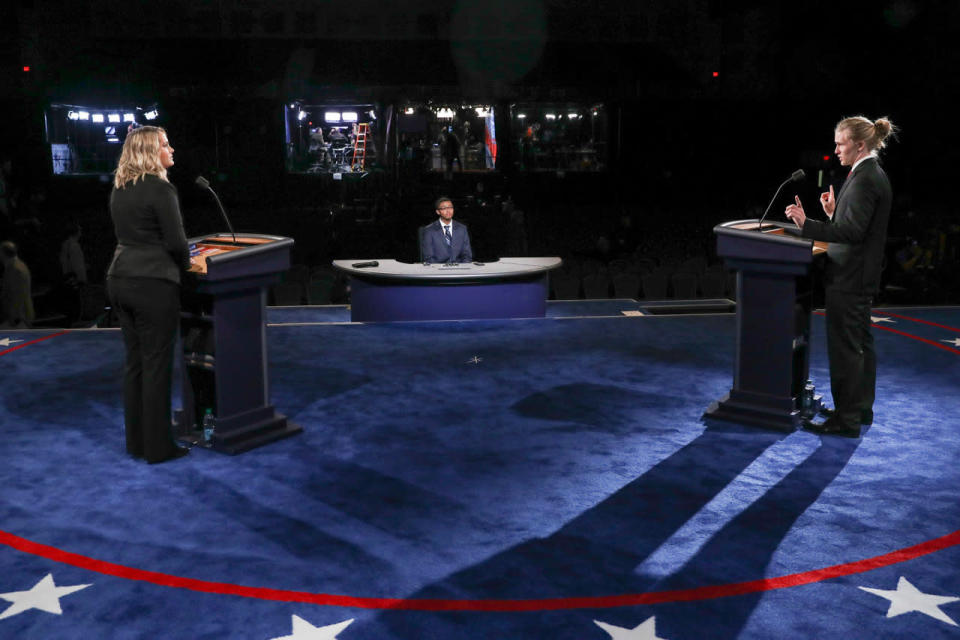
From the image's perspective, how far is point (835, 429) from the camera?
5.13m

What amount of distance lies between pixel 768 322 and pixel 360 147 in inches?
623

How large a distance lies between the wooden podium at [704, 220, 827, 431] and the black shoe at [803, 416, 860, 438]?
126mm

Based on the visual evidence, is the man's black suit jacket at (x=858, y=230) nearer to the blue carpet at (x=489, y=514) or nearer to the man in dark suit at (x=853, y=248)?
the man in dark suit at (x=853, y=248)

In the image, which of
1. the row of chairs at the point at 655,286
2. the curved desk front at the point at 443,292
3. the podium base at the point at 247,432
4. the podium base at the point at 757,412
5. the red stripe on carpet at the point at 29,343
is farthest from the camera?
the row of chairs at the point at 655,286

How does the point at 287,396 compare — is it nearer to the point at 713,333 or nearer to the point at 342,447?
the point at 342,447

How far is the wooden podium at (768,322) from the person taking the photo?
199 inches

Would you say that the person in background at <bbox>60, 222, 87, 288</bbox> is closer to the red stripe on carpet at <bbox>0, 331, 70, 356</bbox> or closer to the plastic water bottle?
the red stripe on carpet at <bbox>0, 331, 70, 356</bbox>

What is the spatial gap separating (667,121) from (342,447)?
57.0ft

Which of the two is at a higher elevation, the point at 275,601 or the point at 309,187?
the point at 309,187

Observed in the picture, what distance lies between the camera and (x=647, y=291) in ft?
36.4

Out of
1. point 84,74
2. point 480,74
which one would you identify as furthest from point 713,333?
point 84,74

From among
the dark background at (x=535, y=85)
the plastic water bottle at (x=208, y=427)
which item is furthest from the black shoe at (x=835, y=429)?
the dark background at (x=535, y=85)

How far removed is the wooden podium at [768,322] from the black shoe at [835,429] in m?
0.13

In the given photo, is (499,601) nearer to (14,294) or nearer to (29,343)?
(29,343)
